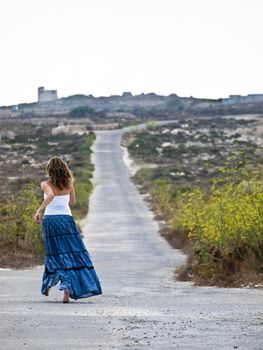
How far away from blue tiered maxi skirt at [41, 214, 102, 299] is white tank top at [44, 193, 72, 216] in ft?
0.17

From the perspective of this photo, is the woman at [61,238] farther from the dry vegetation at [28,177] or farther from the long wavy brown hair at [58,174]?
the dry vegetation at [28,177]

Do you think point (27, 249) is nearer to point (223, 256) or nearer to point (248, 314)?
point (223, 256)

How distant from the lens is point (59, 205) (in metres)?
12.3

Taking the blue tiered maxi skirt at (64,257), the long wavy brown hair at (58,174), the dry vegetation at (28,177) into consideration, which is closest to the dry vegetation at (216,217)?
the dry vegetation at (28,177)

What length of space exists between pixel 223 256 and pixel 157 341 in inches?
311

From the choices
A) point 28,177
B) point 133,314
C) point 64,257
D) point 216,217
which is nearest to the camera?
point 133,314

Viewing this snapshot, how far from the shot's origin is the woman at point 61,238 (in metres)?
12.2

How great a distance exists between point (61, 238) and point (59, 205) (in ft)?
1.27

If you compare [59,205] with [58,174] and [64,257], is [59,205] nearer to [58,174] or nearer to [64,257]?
[58,174]

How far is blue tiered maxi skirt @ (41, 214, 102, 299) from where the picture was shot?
12195mm

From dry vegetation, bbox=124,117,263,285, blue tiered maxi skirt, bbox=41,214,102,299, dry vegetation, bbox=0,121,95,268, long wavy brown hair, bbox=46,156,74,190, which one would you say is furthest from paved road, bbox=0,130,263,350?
dry vegetation, bbox=0,121,95,268

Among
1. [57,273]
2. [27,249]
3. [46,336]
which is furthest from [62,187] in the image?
[27,249]

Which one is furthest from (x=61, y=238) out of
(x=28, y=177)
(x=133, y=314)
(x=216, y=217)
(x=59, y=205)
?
(x=28, y=177)

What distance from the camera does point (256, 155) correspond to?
87.1 m
